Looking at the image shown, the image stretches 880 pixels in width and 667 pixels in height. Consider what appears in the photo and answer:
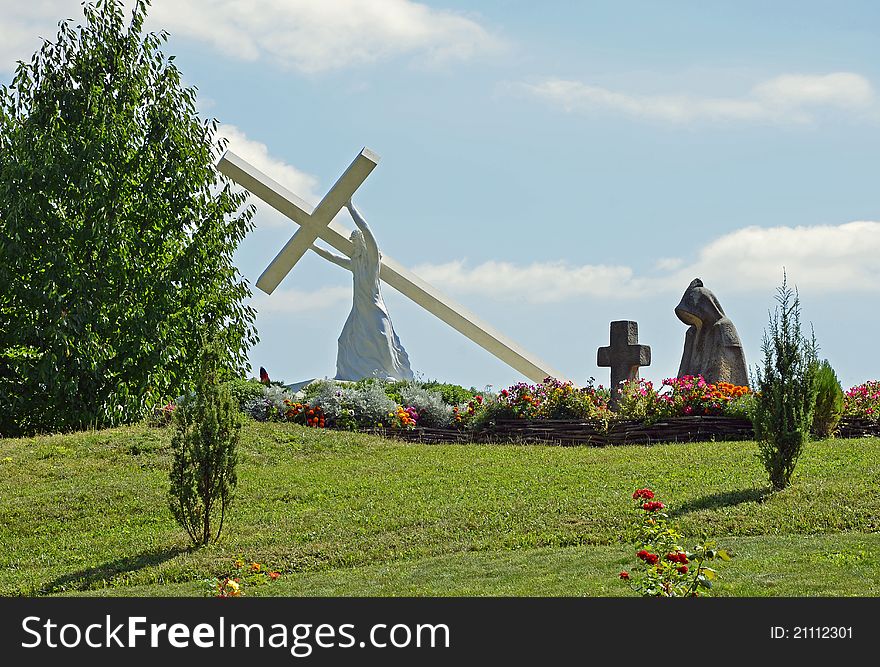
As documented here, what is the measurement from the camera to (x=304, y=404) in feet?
56.5

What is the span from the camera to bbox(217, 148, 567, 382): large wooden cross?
1989 cm

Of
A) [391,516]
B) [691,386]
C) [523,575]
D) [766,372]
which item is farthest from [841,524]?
[691,386]

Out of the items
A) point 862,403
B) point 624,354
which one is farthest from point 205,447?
point 862,403

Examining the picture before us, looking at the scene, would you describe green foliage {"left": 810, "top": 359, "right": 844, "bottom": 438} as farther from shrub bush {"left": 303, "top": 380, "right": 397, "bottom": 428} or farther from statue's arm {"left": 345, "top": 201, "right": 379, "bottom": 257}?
statue's arm {"left": 345, "top": 201, "right": 379, "bottom": 257}

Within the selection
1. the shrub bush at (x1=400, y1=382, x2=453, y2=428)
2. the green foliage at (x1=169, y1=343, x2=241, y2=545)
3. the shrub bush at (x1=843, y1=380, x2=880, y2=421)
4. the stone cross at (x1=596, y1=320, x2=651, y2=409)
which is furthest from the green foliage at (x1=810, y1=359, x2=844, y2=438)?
the green foliage at (x1=169, y1=343, x2=241, y2=545)

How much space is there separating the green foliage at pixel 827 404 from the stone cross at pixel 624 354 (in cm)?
330

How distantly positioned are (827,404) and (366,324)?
345 inches

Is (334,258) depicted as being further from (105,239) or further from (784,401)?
(784,401)

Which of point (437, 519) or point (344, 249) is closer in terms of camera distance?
point (437, 519)

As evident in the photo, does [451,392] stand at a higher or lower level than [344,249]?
lower

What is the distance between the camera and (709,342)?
1791 cm

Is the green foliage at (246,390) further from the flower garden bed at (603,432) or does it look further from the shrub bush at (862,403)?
the shrub bush at (862,403)

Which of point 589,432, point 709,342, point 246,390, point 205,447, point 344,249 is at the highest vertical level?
point 344,249
